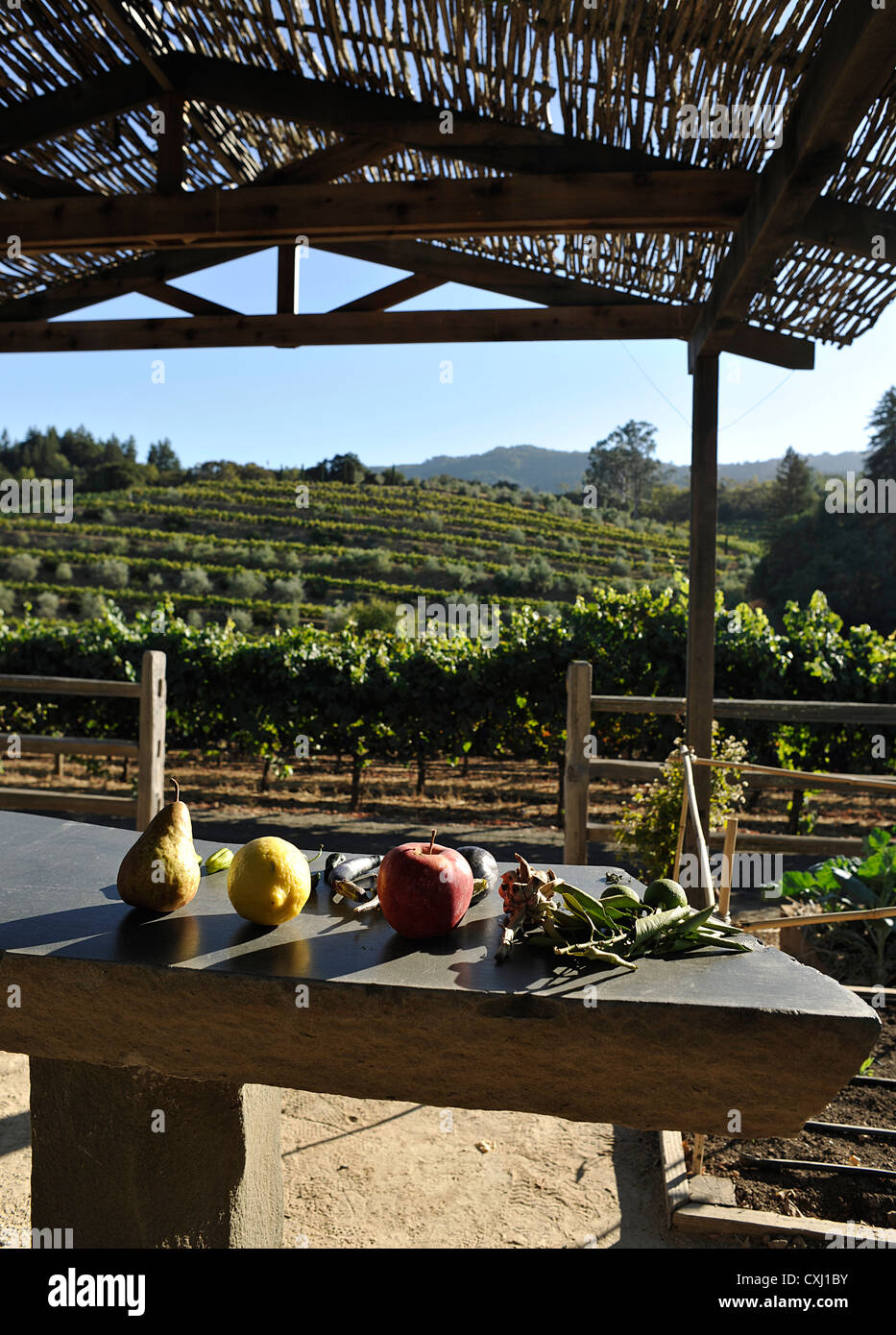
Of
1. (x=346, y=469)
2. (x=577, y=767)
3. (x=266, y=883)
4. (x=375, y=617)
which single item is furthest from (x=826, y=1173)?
(x=346, y=469)

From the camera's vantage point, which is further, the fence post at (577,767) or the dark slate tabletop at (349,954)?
the fence post at (577,767)

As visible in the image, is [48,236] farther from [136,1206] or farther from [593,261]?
[136,1206]

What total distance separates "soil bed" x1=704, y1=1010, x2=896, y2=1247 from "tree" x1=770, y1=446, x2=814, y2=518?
4780 cm

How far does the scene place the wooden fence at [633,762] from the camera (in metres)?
4.62

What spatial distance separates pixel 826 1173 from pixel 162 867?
206cm

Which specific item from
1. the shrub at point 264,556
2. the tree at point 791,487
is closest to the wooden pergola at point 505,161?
the shrub at point 264,556

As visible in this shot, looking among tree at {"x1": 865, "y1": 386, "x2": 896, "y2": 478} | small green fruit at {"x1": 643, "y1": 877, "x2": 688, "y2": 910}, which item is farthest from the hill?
small green fruit at {"x1": 643, "y1": 877, "x2": 688, "y2": 910}

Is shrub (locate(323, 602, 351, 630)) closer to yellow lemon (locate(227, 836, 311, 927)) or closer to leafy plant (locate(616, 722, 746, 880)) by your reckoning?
leafy plant (locate(616, 722, 746, 880))

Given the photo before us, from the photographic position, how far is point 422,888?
1.36 metres

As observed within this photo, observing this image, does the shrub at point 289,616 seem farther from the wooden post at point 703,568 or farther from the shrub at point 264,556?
the wooden post at point 703,568

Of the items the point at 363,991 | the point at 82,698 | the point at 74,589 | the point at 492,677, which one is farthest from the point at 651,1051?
the point at 74,589

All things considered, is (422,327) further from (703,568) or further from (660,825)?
(660,825)

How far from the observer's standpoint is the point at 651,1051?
1194mm

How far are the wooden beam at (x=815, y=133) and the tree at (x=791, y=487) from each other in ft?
155
